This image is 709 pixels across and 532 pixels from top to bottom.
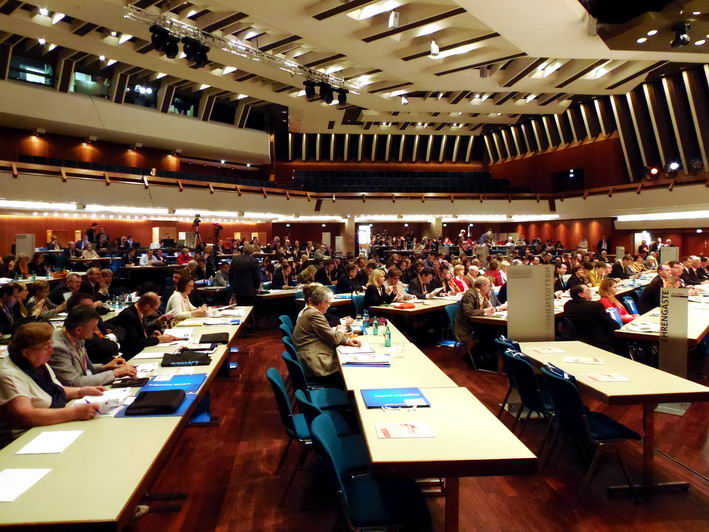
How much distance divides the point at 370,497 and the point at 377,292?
4.93 m

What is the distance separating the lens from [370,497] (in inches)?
95.8

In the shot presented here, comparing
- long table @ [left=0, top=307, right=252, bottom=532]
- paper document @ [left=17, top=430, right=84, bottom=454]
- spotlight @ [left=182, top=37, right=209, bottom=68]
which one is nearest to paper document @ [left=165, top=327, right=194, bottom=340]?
long table @ [left=0, top=307, right=252, bottom=532]

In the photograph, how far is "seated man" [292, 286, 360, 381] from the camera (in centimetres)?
441

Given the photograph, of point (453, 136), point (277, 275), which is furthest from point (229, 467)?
point (453, 136)

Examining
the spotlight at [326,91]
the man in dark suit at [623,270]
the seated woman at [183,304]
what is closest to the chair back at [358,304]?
the seated woman at [183,304]

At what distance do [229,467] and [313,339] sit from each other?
129 cm

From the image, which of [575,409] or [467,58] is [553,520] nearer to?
[575,409]

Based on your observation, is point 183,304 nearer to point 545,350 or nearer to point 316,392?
point 316,392

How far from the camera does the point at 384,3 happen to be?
1115 cm

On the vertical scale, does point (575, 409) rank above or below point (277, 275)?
below

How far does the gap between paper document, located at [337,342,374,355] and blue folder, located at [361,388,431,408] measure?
1.03 meters

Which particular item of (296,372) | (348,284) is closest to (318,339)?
(296,372)

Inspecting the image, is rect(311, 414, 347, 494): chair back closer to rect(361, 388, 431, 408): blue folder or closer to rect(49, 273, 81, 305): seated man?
rect(361, 388, 431, 408): blue folder

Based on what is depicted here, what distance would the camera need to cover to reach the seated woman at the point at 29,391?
241 cm
